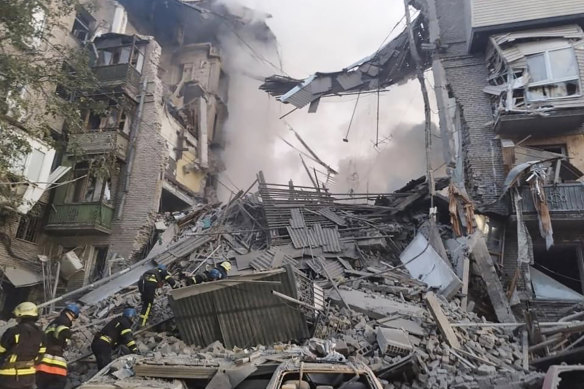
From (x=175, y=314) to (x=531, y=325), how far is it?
27.2 ft

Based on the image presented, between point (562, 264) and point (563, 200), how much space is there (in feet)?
10.4

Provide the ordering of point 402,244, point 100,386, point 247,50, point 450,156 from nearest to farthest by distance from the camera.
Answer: point 100,386, point 402,244, point 450,156, point 247,50

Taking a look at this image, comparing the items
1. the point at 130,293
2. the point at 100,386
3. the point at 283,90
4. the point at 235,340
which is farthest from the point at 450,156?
the point at 100,386

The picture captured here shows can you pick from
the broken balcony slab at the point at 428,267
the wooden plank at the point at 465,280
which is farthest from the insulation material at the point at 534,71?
the wooden plank at the point at 465,280

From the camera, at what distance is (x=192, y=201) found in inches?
881

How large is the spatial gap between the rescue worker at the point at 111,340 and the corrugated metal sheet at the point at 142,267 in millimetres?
5552

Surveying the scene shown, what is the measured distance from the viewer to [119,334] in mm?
8383

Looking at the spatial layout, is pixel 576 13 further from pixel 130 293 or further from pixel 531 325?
pixel 130 293

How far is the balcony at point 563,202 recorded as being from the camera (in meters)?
13.5

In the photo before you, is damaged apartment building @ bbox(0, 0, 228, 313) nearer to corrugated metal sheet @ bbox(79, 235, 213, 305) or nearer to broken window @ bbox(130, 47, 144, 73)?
broken window @ bbox(130, 47, 144, 73)

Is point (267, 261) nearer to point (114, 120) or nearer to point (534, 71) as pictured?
point (114, 120)

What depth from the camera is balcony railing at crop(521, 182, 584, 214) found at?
533 inches

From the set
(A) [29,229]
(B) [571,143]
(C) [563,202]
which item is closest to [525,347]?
(C) [563,202]

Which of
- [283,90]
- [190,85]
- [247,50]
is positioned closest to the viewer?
[283,90]
